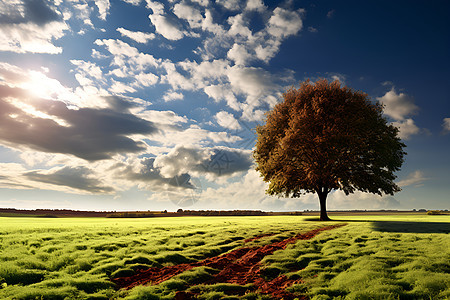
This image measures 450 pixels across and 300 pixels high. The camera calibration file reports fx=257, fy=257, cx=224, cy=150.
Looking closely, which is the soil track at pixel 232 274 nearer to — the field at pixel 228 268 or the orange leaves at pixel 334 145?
the field at pixel 228 268

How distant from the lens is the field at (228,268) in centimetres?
1155

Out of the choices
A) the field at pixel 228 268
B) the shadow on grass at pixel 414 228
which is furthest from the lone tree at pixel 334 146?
the field at pixel 228 268

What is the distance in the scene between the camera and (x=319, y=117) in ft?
133

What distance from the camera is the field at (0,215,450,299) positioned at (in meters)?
11.6

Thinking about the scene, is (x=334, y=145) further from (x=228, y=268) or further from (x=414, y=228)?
(x=228, y=268)

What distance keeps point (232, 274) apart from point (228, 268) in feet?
2.68

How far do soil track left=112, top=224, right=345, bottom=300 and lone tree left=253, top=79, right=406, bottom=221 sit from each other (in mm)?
24558

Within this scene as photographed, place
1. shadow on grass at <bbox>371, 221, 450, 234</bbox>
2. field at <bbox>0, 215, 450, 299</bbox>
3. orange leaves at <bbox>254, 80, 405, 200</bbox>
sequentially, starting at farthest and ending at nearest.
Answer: orange leaves at <bbox>254, 80, 405, 200</bbox>, shadow on grass at <bbox>371, 221, 450, 234</bbox>, field at <bbox>0, 215, 450, 299</bbox>

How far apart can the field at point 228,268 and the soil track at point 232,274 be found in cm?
5

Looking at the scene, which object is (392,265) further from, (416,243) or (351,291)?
(416,243)

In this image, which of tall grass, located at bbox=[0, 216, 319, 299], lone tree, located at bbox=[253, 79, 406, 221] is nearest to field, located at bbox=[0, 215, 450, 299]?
tall grass, located at bbox=[0, 216, 319, 299]

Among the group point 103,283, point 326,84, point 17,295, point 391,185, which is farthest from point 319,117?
point 17,295

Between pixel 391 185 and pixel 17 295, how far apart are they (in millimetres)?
48440

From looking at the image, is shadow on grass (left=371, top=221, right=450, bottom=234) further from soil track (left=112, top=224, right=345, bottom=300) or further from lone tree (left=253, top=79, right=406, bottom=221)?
soil track (left=112, top=224, right=345, bottom=300)
